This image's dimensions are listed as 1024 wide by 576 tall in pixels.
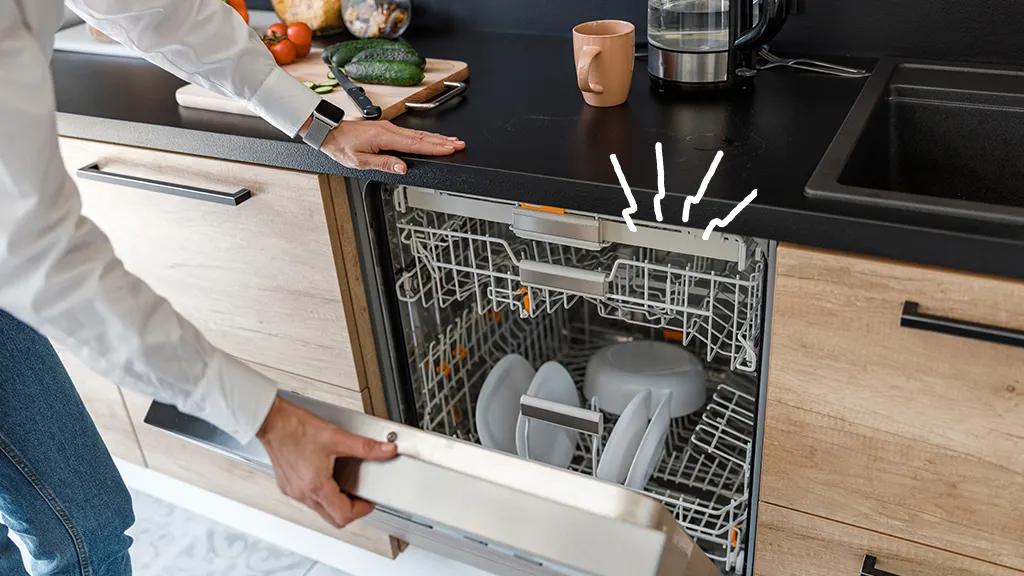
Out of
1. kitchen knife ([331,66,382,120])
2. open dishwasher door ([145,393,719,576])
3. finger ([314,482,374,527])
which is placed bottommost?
finger ([314,482,374,527])

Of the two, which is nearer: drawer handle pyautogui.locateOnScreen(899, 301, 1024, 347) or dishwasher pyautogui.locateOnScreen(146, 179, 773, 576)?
dishwasher pyautogui.locateOnScreen(146, 179, 773, 576)

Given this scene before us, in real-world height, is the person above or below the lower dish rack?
above

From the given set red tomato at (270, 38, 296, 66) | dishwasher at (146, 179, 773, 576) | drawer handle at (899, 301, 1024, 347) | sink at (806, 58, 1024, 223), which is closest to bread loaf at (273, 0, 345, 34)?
red tomato at (270, 38, 296, 66)

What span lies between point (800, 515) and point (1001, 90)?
630mm

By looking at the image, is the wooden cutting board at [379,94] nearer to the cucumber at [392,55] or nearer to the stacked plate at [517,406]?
the cucumber at [392,55]

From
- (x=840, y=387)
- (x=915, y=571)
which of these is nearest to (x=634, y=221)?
(x=840, y=387)

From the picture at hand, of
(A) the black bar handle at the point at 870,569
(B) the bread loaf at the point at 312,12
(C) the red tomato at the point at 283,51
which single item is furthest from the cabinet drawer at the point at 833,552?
(B) the bread loaf at the point at 312,12

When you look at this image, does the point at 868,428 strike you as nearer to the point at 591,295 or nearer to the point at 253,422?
the point at 591,295

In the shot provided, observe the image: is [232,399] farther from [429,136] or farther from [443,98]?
[443,98]

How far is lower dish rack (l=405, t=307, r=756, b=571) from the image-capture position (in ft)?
4.83

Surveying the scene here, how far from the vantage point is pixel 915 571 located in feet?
3.55

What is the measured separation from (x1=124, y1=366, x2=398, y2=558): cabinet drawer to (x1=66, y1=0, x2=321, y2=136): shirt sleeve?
1.61ft

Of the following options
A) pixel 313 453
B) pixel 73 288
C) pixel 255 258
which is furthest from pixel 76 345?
pixel 255 258

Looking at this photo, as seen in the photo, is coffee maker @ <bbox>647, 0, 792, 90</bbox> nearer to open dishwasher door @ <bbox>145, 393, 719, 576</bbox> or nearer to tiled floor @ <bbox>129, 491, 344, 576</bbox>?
open dishwasher door @ <bbox>145, 393, 719, 576</bbox>
